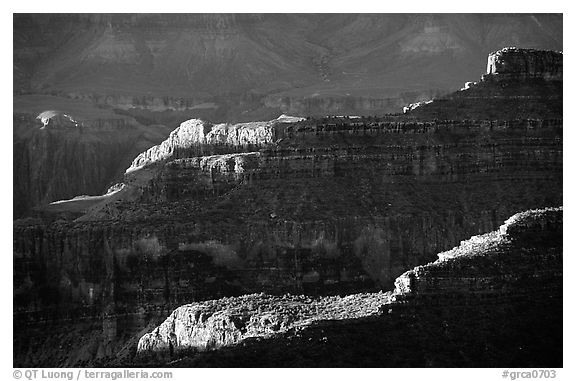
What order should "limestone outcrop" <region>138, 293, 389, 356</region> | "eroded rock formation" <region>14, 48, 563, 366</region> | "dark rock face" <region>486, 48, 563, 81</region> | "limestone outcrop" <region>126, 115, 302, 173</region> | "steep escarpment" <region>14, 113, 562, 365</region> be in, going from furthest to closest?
"dark rock face" <region>486, 48, 563, 81</region>, "limestone outcrop" <region>126, 115, 302, 173</region>, "steep escarpment" <region>14, 113, 562, 365</region>, "eroded rock formation" <region>14, 48, 563, 366</region>, "limestone outcrop" <region>138, 293, 389, 356</region>

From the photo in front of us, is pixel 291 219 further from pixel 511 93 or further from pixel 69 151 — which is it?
pixel 69 151

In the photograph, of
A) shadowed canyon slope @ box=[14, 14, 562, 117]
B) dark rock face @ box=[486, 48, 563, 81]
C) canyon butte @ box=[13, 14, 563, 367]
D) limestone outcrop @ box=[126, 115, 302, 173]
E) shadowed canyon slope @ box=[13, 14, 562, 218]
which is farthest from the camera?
shadowed canyon slope @ box=[14, 14, 562, 117]

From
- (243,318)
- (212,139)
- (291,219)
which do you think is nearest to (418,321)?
(243,318)

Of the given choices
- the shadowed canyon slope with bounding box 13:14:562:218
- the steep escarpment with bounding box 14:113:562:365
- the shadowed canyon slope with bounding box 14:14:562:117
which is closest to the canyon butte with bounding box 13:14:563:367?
the steep escarpment with bounding box 14:113:562:365

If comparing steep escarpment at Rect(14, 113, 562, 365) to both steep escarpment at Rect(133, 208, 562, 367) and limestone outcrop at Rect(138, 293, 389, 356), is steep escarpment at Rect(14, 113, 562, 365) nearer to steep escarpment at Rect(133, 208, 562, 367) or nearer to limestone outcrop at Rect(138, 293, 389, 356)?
limestone outcrop at Rect(138, 293, 389, 356)
